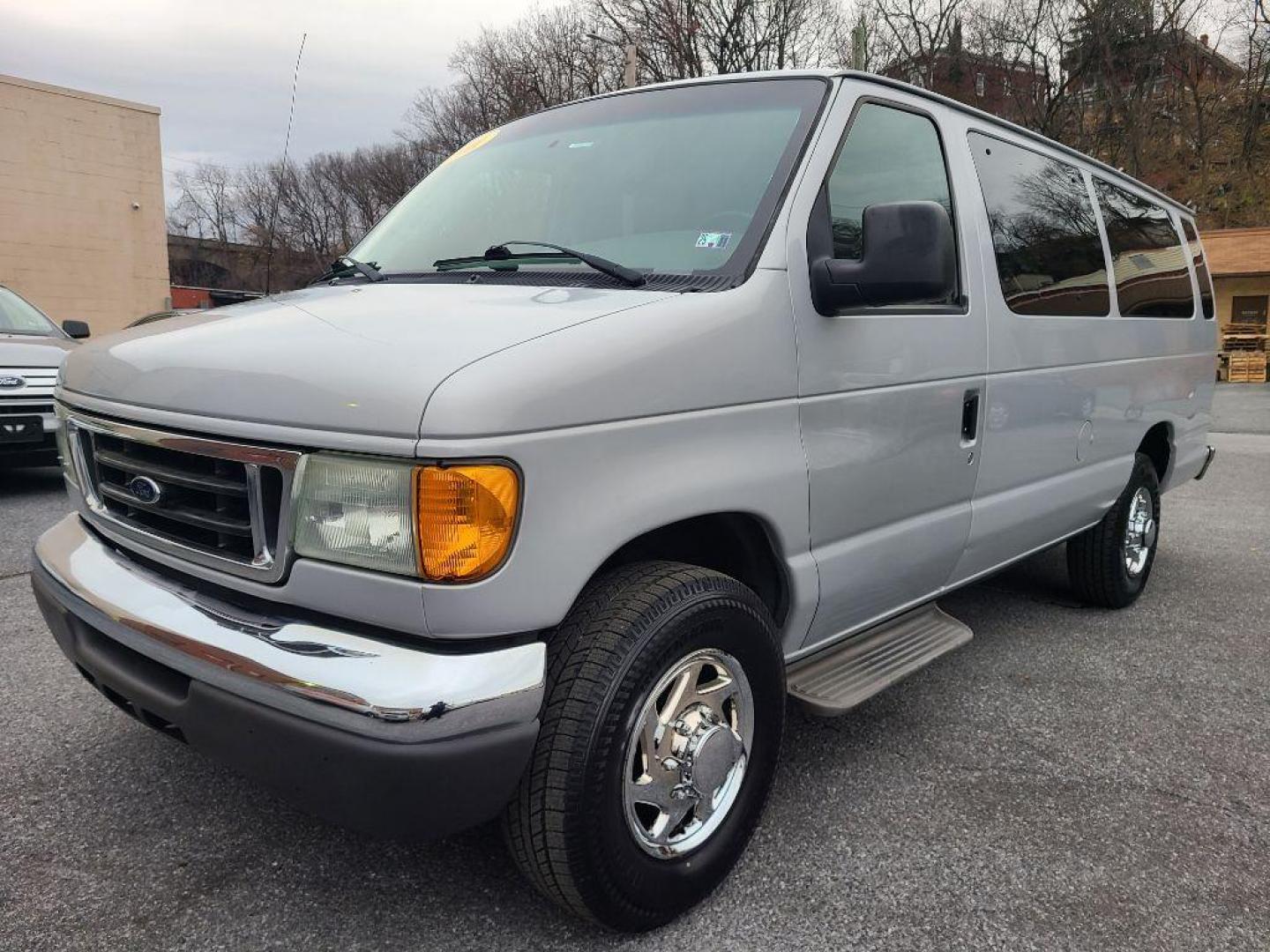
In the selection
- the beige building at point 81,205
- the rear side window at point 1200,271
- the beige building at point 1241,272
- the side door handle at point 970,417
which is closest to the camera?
Result: the side door handle at point 970,417

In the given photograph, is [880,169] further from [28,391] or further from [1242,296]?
[1242,296]

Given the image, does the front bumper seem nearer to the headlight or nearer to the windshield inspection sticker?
the headlight

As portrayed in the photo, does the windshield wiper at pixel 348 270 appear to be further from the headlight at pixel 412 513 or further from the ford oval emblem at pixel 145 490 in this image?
the headlight at pixel 412 513

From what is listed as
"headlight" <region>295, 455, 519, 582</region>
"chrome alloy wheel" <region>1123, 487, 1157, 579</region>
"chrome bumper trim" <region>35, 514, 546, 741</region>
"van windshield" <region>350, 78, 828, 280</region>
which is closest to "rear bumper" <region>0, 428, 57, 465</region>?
"van windshield" <region>350, 78, 828, 280</region>

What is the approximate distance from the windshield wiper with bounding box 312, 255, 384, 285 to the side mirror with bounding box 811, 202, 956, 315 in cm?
128

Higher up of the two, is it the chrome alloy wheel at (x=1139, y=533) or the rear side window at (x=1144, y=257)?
the rear side window at (x=1144, y=257)

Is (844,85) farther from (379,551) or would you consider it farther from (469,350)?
(379,551)

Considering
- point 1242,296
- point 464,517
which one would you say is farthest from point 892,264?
point 1242,296

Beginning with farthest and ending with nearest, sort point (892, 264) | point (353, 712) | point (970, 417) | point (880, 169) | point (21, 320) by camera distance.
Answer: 1. point (21, 320)
2. point (970, 417)
3. point (880, 169)
4. point (892, 264)
5. point (353, 712)

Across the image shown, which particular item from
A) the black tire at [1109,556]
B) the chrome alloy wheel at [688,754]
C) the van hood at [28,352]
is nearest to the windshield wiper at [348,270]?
the chrome alloy wheel at [688,754]

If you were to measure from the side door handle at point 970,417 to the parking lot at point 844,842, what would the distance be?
101cm

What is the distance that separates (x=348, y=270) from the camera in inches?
114

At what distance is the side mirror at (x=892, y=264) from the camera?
2.19 m

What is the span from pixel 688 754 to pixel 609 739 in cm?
33
